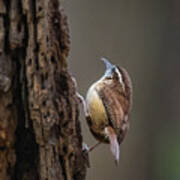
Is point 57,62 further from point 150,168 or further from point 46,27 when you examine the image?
point 150,168

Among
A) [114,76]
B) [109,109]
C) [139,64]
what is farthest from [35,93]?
[139,64]

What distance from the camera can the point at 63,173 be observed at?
1534mm

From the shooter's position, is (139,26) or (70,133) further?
(139,26)

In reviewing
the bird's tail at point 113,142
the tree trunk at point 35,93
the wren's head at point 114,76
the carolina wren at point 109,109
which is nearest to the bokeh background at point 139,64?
the wren's head at point 114,76

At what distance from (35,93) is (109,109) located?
2.83 feet

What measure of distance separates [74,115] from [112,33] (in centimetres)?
275

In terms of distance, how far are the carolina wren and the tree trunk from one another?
2.22ft

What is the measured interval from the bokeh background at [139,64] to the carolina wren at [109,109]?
1721mm

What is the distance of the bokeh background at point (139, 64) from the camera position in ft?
13.4

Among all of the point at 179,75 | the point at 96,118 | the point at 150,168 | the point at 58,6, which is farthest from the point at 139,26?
the point at 58,6

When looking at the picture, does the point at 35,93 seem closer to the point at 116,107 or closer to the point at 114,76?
the point at 116,107

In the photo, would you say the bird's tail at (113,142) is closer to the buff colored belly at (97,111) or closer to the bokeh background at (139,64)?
the buff colored belly at (97,111)

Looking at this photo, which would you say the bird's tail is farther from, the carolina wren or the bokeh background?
the bokeh background

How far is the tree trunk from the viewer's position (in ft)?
4.61
